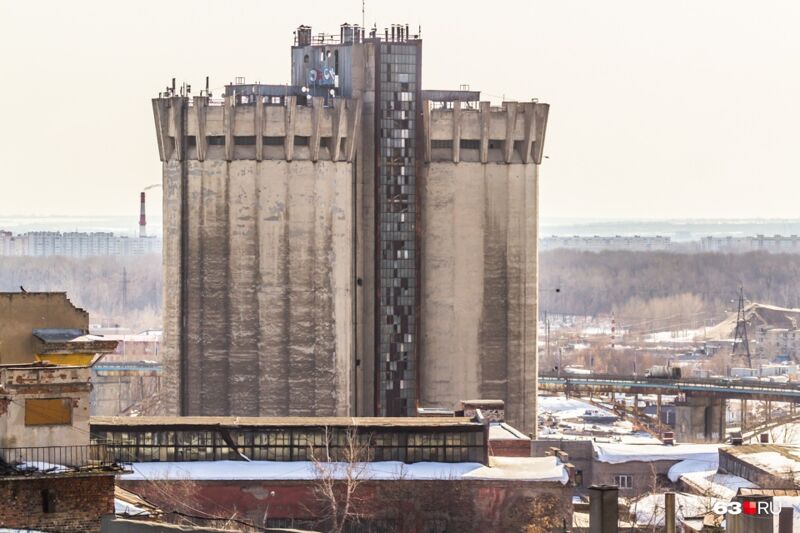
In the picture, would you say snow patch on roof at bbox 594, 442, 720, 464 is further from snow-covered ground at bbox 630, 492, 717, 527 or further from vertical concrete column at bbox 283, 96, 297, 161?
vertical concrete column at bbox 283, 96, 297, 161

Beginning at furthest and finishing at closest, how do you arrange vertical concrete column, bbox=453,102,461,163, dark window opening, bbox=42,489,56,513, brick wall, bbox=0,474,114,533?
1. vertical concrete column, bbox=453,102,461,163
2. dark window opening, bbox=42,489,56,513
3. brick wall, bbox=0,474,114,533

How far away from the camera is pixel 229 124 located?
99.9 meters

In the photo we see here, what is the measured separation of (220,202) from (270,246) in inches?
115

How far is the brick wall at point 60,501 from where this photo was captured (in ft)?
126

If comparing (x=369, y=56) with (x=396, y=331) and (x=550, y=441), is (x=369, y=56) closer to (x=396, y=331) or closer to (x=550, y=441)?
(x=396, y=331)

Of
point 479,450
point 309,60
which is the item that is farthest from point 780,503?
point 309,60

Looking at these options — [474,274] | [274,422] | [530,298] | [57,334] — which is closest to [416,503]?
[274,422]

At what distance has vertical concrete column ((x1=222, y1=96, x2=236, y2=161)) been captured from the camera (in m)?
99.8

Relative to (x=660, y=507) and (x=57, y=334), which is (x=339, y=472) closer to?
(x=660, y=507)

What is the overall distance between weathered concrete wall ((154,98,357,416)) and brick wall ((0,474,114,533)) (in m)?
59.4

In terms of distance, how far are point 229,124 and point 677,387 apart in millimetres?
59559

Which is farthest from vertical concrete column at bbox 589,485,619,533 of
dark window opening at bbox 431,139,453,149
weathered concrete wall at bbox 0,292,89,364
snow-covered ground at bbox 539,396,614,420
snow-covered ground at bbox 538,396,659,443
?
snow-covered ground at bbox 539,396,614,420

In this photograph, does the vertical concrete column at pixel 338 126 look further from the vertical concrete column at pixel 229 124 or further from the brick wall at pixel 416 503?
the brick wall at pixel 416 503

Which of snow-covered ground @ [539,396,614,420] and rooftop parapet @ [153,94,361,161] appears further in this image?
snow-covered ground @ [539,396,614,420]
